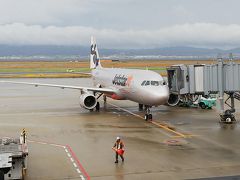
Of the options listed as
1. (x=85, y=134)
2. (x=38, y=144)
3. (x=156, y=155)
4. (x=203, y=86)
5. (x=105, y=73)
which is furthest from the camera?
(x=105, y=73)

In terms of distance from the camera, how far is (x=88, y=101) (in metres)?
32.4

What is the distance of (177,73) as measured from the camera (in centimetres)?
2755

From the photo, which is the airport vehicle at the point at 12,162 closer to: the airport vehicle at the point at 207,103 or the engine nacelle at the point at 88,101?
the engine nacelle at the point at 88,101

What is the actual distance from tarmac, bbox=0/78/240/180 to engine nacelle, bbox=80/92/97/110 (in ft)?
2.74

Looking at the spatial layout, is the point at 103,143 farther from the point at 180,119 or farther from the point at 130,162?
the point at 180,119

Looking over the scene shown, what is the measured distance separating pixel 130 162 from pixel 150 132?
7.21m

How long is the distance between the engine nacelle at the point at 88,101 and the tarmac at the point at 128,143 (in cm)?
83

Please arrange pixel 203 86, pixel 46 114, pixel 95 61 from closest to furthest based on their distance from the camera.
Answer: pixel 203 86, pixel 46 114, pixel 95 61

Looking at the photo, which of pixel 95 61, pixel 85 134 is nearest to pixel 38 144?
pixel 85 134

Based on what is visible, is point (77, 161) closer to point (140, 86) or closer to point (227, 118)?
point (140, 86)

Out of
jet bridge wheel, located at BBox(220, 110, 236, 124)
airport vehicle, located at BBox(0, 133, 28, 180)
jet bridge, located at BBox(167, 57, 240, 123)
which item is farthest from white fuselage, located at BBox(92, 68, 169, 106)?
airport vehicle, located at BBox(0, 133, 28, 180)

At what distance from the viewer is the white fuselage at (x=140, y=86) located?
26.5 metres

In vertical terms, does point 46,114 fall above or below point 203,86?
below

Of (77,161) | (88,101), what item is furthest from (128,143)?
(88,101)
